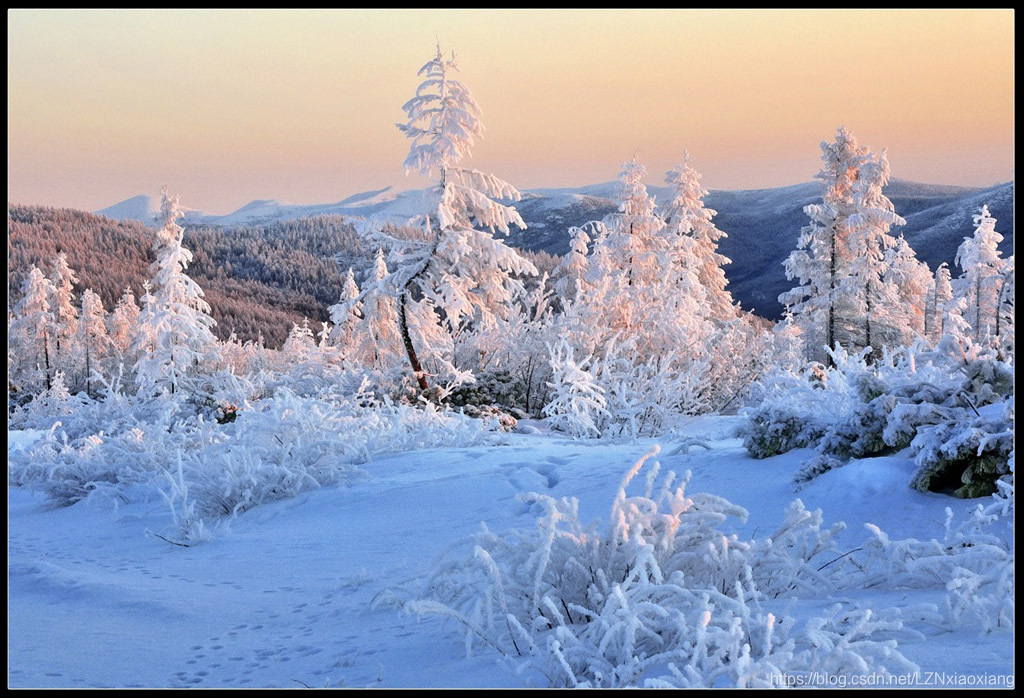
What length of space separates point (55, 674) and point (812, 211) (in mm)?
27379

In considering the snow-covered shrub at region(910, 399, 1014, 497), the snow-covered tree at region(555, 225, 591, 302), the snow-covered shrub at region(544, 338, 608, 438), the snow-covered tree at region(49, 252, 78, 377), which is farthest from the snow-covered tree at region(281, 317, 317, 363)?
the snow-covered shrub at region(910, 399, 1014, 497)

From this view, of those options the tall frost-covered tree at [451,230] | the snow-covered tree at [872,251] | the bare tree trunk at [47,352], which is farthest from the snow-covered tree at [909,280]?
the bare tree trunk at [47,352]

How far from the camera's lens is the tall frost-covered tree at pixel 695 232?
30.8 metres

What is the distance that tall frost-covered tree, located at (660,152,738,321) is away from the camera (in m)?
30.8

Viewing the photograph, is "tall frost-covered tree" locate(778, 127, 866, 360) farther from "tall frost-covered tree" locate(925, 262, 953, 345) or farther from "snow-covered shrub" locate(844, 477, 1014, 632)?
"snow-covered shrub" locate(844, 477, 1014, 632)

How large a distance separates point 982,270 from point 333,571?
37.2 meters

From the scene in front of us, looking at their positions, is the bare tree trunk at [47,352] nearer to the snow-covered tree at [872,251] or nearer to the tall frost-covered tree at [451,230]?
the tall frost-covered tree at [451,230]

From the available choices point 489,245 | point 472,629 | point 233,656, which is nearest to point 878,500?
point 472,629

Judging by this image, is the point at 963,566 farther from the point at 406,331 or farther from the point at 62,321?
the point at 62,321

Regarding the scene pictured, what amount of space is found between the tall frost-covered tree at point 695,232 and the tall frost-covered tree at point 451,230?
11.8 metres

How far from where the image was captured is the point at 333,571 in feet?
14.9

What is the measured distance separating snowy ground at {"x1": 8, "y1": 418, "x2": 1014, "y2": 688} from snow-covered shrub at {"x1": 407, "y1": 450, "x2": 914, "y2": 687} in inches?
6.1

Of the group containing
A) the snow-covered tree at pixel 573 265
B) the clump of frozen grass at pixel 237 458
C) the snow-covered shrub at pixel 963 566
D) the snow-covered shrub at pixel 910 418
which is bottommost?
the clump of frozen grass at pixel 237 458

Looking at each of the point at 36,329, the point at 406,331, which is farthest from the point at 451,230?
the point at 36,329
